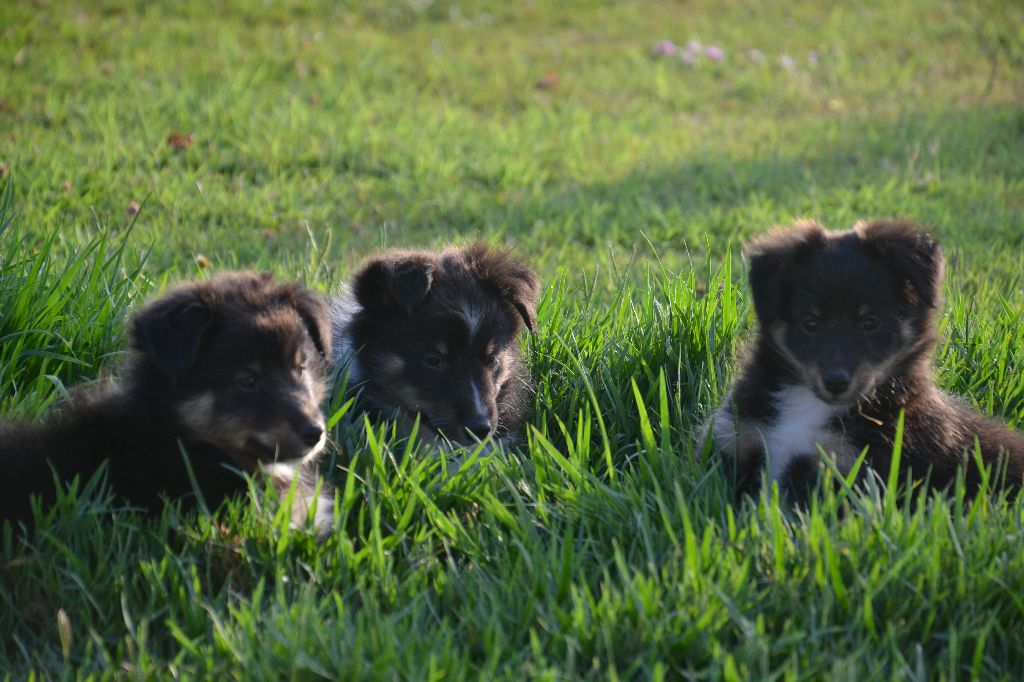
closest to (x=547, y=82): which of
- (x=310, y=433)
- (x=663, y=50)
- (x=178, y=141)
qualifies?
(x=663, y=50)

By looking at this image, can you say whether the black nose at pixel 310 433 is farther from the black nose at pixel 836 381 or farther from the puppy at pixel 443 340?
the black nose at pixel 836 381

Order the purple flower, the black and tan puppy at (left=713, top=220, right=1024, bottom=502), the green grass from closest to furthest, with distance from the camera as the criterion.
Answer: the green grass → the black and tan puppy at (left=713, top=220, right=1024, bottom=502) → the purple flower

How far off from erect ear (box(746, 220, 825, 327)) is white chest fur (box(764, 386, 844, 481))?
1.00ft

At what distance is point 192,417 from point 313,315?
567 mm

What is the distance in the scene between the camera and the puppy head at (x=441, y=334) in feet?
14.6

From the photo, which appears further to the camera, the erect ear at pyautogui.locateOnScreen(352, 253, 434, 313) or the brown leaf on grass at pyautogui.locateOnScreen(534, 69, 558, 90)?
the brown leaf on grass at pyautogui.locateOnScreen(534, 69, 558, 90)

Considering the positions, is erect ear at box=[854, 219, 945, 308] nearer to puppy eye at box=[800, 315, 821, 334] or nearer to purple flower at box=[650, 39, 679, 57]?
puppy eye at box=[800, 315, 821, 334]

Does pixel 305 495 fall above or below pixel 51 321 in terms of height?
below

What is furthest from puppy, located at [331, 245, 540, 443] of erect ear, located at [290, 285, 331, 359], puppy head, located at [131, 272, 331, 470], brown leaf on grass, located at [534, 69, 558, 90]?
brown leaf on grass, located at [534, 69, 558, 90]

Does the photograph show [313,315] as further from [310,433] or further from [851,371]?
[851,371]

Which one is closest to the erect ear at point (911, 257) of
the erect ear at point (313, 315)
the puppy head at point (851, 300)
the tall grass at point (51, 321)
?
the puppy head at point (851, 300)

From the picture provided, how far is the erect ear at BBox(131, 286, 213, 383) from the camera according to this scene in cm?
350

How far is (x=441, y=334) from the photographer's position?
179 inches

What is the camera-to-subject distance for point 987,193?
839cm
